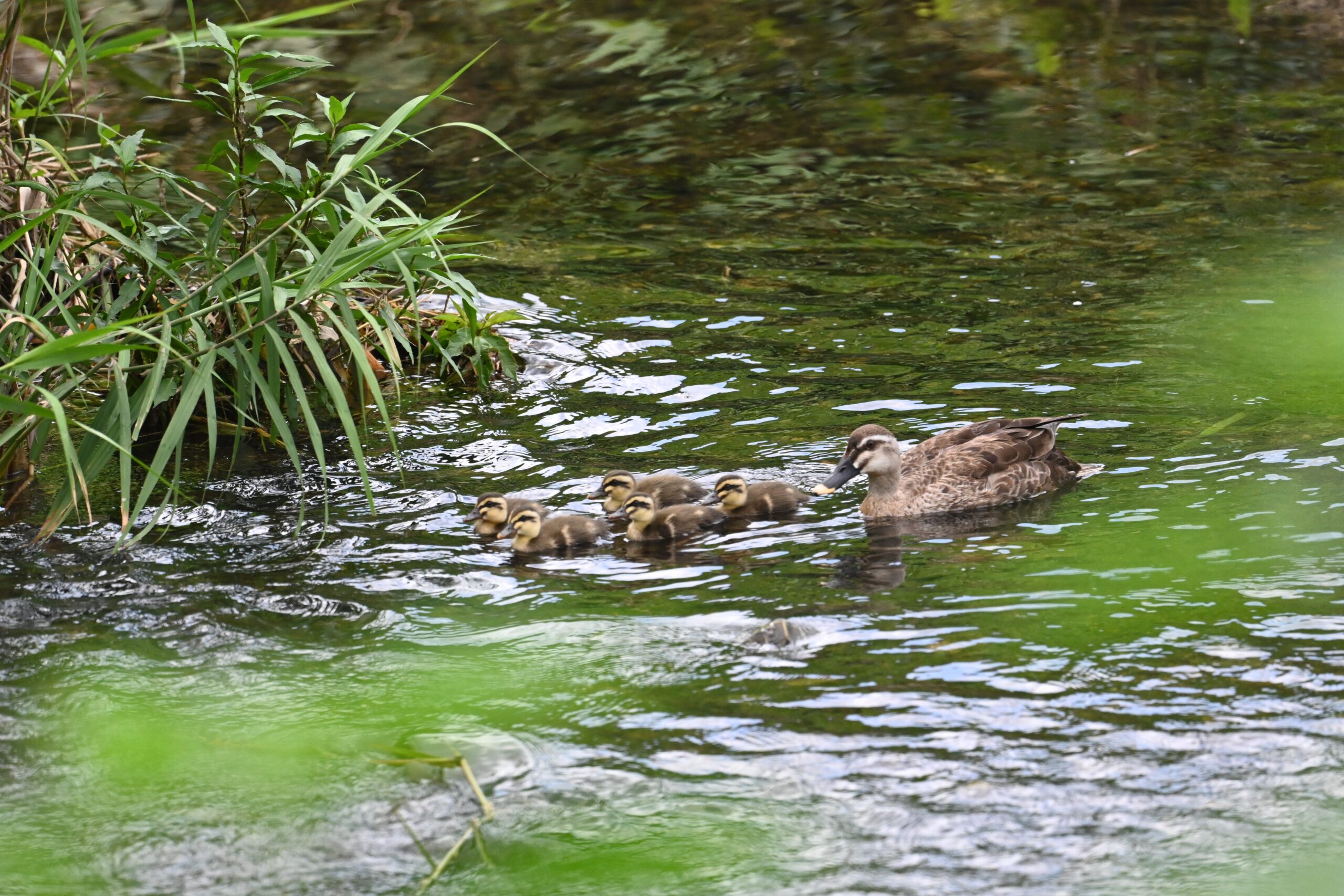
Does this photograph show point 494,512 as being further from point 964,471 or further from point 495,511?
point 964,471

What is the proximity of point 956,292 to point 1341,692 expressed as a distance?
5026 millimetres

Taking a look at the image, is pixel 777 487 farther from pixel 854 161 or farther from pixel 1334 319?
pixel 854 161

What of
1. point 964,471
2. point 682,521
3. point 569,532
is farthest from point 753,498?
point 964,471

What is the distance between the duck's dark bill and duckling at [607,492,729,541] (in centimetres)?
48

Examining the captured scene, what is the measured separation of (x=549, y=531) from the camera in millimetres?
6324

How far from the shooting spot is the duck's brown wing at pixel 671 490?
6652 mm

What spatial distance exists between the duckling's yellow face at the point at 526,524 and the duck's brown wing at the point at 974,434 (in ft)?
5.18

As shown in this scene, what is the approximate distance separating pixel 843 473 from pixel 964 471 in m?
0.52

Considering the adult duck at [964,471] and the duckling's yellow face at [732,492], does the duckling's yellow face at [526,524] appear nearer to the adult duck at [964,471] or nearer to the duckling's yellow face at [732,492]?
the duckling's yellow face at [732,492]

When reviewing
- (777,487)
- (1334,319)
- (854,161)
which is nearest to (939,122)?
(854,161)

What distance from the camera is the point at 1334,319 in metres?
8.62

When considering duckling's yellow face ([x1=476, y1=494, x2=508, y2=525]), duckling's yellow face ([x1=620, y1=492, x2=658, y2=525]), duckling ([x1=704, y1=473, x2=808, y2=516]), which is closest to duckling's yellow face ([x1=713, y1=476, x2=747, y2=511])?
duckling ([x1=704, y1=473, x2=808, y2=516])

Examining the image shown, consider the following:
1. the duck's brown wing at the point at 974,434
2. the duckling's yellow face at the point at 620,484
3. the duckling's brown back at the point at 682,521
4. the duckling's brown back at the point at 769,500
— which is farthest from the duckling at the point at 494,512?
the duck's brown wing at the point at 974,434

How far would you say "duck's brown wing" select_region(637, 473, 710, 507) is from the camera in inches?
262
